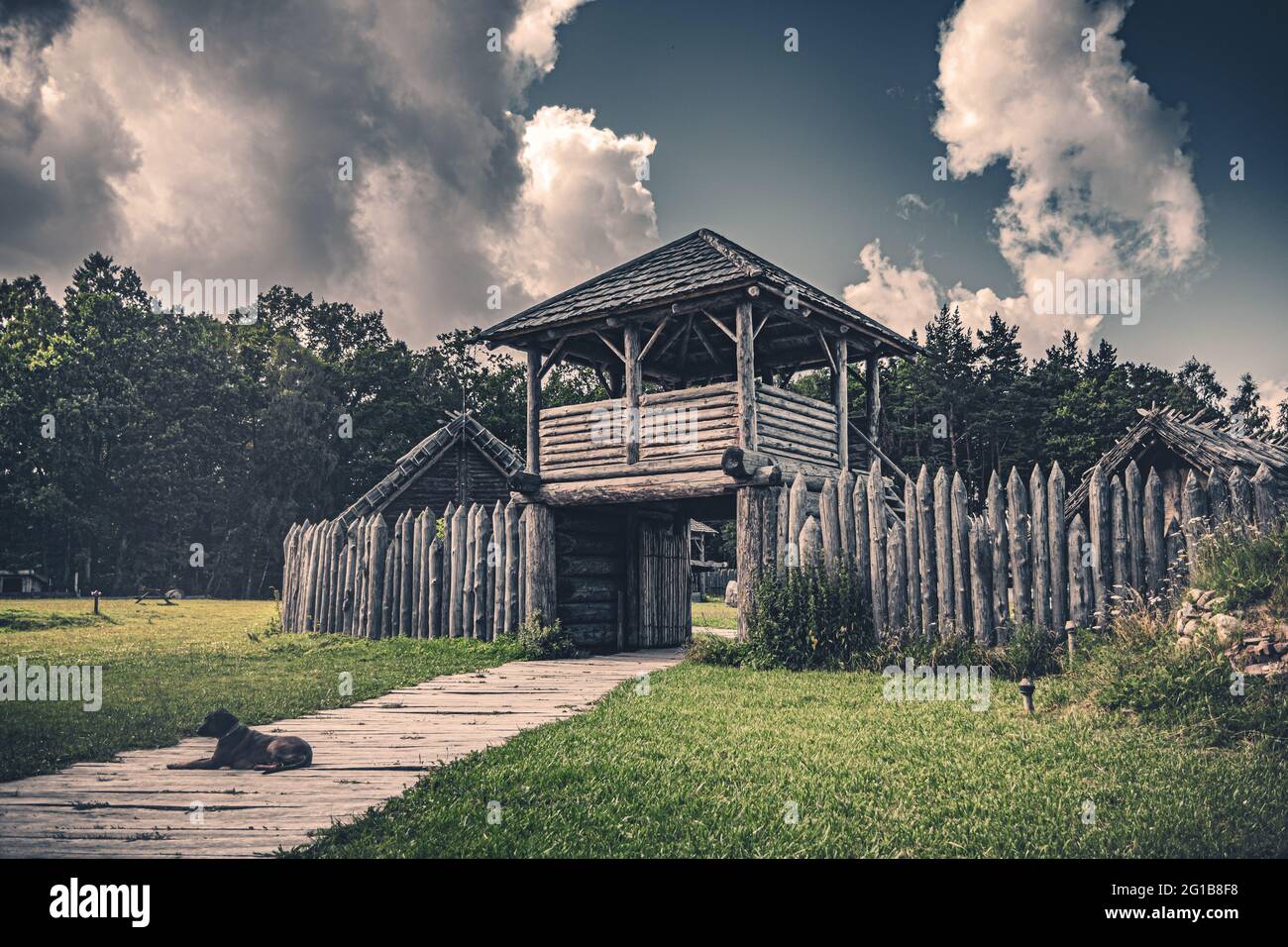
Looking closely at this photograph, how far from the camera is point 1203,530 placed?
333 inches

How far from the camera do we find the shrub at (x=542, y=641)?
532 inches

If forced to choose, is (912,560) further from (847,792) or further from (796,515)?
(847,792)

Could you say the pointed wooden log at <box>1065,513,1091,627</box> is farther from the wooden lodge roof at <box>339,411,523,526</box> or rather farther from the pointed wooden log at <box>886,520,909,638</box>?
the wooden lodge roof at <box>339,411,523,526</box>

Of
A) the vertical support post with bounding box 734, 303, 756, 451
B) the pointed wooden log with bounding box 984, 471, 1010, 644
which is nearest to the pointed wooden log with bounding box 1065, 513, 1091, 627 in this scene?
the pointed wooden log with bounding box 984, 471, 1010, 644

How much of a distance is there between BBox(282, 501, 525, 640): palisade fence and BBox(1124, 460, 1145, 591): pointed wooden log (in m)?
9.01

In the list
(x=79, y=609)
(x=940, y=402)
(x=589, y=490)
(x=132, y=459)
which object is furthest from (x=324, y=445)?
(x=589, y=490)

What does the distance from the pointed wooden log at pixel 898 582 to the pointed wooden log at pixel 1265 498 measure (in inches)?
141

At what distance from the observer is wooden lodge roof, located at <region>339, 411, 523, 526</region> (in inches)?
995

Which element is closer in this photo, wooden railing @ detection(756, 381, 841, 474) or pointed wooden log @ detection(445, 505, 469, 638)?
wooden railing @ detection(756, 381, 841, 474)

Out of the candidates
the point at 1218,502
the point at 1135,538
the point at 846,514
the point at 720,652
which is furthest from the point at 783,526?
the point at 1218,502

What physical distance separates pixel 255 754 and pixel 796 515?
7.76 meters

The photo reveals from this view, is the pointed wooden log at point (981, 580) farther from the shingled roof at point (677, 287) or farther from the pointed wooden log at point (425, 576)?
the pointed wooden log at point (425, 576)

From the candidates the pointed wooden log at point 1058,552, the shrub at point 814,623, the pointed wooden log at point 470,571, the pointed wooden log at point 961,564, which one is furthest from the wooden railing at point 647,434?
the pointed wooden log at point 1058,552

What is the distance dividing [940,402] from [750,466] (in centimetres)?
3442
